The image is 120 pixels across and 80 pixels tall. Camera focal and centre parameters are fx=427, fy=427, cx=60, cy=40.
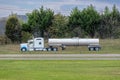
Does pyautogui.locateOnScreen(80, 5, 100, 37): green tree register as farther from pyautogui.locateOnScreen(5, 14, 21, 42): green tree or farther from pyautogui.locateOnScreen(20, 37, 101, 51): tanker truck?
pyautogui.locateOnScreen(5, 14, 21, 42): green tree

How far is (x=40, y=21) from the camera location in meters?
82.0

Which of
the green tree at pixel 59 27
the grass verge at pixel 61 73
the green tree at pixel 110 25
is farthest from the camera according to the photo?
the green tree at pixel 110 25

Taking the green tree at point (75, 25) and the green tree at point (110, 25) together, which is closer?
the green tree at point (75, 25)

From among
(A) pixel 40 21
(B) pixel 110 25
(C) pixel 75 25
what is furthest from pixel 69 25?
(B) pixel 110 25

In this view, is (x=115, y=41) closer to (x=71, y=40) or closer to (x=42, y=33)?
(x=71, y=40)

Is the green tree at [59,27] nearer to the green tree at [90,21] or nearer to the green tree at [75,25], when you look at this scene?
the green tree at [75,25]

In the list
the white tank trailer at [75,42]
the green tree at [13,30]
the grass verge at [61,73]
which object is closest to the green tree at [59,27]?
the green tree at [13,30]

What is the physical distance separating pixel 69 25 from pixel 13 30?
10911 millimetres

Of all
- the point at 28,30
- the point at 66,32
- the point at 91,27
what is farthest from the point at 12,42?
the point at 91,27

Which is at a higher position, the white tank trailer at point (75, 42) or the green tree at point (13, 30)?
the green tree at point (13, 30)

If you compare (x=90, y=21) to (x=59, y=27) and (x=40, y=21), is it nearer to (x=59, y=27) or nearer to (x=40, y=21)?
(x=59, y=27)

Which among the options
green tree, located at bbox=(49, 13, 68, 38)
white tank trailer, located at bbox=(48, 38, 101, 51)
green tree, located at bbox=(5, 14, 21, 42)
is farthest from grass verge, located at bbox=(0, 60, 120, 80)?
green tree, located at bbox=(49, 13, 68, 38)

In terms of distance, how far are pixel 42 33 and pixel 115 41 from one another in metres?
16.6

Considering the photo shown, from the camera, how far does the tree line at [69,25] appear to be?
7875cm
